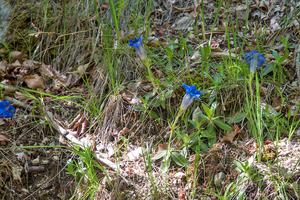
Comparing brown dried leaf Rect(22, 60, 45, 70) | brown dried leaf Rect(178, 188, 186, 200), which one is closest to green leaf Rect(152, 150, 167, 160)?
brown dried leaf Rect(178, 188, 186, 200)

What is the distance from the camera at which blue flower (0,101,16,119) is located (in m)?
2.01

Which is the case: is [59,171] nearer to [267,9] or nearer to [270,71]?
[270,71]

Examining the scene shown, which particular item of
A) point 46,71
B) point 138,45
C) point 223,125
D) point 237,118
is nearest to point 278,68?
point 237,118

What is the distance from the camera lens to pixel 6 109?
2.06 metres

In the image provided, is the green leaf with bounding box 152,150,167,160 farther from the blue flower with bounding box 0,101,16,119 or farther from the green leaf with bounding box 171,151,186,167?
the blue flower with bounding box 0,101,16,119

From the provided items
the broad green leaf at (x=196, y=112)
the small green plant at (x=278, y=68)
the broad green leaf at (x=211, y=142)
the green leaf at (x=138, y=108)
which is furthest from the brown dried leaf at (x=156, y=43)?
the broad green leaf at (x=211, y=142)

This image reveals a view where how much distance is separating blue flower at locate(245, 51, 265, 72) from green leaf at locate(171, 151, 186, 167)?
2.59 ft

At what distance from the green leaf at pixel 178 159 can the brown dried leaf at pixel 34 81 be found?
1.34 metres

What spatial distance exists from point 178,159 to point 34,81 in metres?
1.46

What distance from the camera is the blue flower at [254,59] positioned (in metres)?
1.89

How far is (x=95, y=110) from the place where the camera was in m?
2.14

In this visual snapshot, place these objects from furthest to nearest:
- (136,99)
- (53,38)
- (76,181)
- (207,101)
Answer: (53,38)
(136,99)
(207,101)
(76,181)

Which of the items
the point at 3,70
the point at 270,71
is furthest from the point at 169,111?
the point at 3,70

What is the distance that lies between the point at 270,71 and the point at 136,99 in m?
1.10
